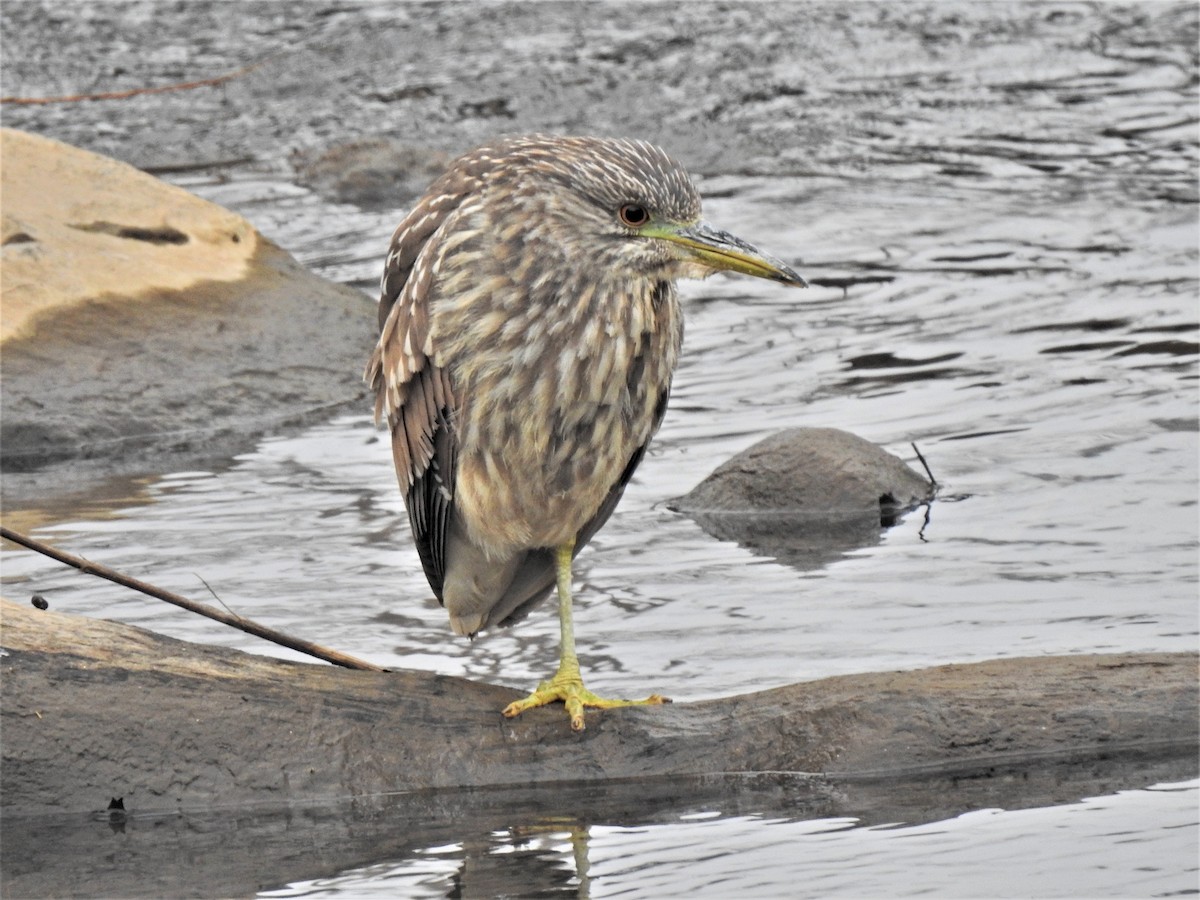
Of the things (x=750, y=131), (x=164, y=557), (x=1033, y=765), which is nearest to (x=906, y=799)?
(x=1033, y=765)

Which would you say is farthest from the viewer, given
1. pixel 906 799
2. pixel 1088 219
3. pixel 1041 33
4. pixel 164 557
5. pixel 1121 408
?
pixel 1041 33

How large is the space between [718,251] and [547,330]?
1.37ft

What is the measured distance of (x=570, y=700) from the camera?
14.4 ft

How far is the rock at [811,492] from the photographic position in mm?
6258

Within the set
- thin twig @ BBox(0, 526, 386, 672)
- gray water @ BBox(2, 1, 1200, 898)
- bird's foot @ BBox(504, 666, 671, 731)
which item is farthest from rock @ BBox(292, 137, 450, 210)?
bird's foot @ BBox(504, 666, 671, 731)

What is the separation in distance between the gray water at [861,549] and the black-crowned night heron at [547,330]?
2.15 feet

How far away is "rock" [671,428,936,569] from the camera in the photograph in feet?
20.5

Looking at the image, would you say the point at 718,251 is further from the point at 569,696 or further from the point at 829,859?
the point at 829,859

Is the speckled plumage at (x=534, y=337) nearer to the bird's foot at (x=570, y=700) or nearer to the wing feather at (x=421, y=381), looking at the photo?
the wing feather at (x=421, y=381)

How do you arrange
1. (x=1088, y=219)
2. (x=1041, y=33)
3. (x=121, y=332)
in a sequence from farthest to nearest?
(x=1041, y=33)
(x=1088, y=219)
(x=121, y=332)

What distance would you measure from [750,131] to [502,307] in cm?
788

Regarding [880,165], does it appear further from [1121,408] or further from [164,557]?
[164,557]

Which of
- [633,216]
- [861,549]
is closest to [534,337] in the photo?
[633,216]

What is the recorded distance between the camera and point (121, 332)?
7641mm
